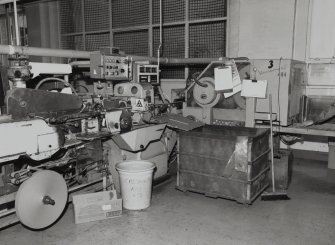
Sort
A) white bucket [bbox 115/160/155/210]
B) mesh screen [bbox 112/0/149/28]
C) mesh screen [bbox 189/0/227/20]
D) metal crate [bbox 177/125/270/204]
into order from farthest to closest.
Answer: mesh screen [bbox 112/0/149/28], mesh screen [bbox 189/0/227/20], metal crate [bbox 177/125/270/204], white bucket [bbox 115/160/155/210]

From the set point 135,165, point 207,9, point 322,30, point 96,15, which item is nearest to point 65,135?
point 135,165

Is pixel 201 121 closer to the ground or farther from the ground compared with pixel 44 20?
closer to the ground

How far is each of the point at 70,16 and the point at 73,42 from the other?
1.86 ft

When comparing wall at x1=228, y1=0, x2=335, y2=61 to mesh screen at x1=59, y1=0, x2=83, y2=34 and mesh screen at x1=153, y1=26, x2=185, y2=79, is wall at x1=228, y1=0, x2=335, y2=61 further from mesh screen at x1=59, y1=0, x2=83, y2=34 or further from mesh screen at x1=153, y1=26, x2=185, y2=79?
mesh screen at x1=59, y1=0, x2=83, y2=34

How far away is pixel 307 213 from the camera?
117 inches

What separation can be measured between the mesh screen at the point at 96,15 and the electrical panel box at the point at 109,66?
137 inches

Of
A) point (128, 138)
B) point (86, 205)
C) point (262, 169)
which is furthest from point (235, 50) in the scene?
point (86, 205)

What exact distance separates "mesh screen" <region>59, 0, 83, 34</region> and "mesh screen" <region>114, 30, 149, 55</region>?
1124mm

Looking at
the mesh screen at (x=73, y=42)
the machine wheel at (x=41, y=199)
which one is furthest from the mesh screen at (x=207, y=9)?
the machine wheel at (x=41, y=199)

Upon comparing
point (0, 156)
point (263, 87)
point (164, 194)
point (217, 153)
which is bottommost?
point (164, 194)

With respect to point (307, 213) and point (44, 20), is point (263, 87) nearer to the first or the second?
point (307, 213)

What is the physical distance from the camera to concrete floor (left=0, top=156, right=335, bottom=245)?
2.50 m

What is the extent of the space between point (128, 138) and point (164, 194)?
743 mm

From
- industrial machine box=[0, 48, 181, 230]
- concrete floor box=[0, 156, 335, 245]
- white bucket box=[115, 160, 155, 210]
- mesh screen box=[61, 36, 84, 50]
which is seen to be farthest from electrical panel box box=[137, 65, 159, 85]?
mesh screen box=[61, 36, 84, 50]
